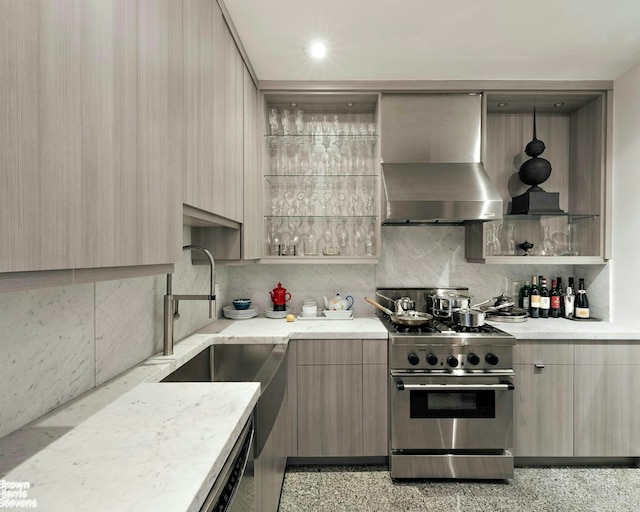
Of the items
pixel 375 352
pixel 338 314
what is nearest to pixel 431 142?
pixel 338 314

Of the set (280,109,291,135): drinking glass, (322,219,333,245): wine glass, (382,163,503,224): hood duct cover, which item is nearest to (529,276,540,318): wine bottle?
(382,163,503,224): hood duct cover

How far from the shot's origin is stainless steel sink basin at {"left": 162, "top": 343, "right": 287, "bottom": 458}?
4.79 feet

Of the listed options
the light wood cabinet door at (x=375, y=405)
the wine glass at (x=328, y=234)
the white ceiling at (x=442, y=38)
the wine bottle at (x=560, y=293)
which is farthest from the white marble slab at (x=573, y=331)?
the white ceiling at (x=442, y=38)

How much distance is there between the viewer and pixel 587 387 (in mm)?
2264

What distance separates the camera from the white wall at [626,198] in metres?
2.32

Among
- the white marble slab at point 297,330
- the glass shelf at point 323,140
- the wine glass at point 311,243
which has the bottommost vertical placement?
the white marble slab at point 297,330

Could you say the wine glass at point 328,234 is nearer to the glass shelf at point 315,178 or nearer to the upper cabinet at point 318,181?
the upper cabinet at point 318,181

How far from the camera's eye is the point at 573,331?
227 cm

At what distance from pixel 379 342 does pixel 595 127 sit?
2.22m

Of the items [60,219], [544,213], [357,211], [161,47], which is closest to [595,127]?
[544,213]

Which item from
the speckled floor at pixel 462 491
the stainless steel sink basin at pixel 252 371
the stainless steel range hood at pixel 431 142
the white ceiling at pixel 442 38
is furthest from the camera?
the stainless steel range hood at pixel 431 142

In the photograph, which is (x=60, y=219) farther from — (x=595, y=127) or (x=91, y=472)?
(x=595, y=127)

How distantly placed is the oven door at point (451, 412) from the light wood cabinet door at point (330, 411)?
242mm

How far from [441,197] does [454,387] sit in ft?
3.93
